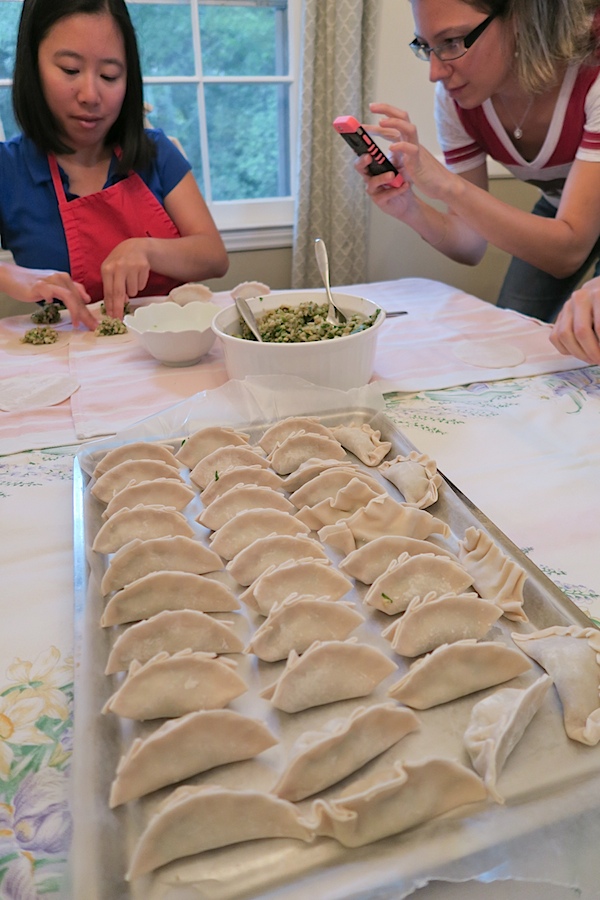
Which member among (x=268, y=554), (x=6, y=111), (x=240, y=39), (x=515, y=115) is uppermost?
(x=240, y=39)

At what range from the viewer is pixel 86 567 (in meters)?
0.81

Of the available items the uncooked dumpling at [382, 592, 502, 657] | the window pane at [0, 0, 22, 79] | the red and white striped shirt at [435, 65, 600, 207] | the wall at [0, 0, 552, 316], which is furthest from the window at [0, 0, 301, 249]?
the uncooked dumpling at [382, 592, 502, 657]

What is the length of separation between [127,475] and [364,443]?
379mm

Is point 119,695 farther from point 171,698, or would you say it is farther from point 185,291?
point 185,291

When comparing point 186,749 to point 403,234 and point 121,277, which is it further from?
point 403,234

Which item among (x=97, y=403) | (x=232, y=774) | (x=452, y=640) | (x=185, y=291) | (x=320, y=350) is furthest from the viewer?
(x=185, y=291)

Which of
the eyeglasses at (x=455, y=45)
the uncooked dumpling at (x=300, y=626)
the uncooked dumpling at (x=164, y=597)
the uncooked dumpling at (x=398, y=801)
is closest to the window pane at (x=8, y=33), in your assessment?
the eyeglasses at (x=455, y=45)

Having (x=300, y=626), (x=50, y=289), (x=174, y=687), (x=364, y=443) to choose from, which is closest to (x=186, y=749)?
(x=174, y=687)

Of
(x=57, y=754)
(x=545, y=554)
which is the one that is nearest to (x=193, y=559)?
(x=57, y=754)

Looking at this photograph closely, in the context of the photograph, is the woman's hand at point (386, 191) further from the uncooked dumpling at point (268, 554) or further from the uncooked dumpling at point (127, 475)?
the uncooked dumpling at point (268, 554)

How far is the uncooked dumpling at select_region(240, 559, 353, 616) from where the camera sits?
0.74m

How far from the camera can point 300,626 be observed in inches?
27.1

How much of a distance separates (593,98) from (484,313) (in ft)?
1.85

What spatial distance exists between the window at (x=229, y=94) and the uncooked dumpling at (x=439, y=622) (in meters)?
2.97
